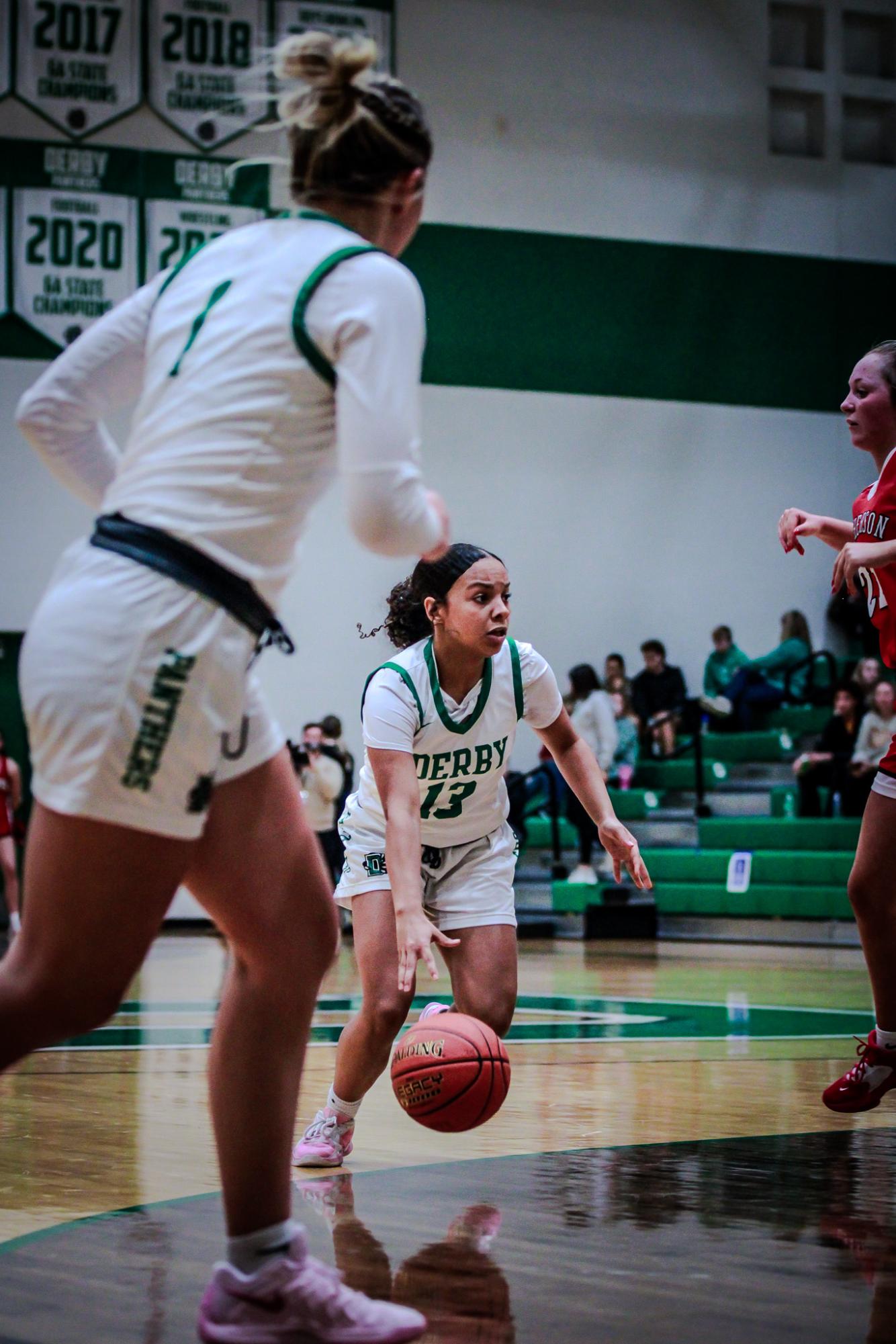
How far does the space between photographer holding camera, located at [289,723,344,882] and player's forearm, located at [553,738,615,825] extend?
29.5 feet

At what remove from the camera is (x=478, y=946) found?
14.3ft

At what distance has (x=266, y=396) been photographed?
2.36 metres

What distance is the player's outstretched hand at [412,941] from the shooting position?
3480 millimetres

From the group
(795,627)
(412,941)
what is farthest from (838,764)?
(412,941)

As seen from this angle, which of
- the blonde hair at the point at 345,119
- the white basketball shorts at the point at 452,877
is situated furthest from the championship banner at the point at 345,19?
the blonde hair at the point at 345,119

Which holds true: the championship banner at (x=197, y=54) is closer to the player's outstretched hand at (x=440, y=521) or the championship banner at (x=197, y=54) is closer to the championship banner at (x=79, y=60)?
the championship banner at (x=79, y=60)

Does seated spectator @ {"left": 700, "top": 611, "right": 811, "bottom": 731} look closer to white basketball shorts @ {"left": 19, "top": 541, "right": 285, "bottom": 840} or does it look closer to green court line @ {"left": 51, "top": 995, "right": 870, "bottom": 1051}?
green court line @ {"left": 51, "top": 995, "right": 870, "bottom": 1051}

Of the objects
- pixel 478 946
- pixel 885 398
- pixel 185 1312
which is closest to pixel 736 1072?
pixel 478 946

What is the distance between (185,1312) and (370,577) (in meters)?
15.7

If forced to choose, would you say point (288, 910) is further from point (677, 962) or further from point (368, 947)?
point (677, 962)

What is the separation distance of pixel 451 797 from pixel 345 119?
2353mm

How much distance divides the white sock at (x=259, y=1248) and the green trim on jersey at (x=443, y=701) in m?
2.02

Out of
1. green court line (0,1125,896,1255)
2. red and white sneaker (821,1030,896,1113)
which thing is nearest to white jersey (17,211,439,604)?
green court line (0,1125,896,1255)

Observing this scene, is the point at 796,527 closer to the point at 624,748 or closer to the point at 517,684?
the point at 517,684
